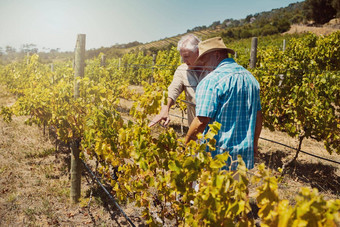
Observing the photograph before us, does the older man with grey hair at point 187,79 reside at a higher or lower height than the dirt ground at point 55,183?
higher

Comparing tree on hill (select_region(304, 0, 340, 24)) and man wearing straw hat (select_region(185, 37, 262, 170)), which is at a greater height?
tree on hill (select_region(304, 0, 340, 24))

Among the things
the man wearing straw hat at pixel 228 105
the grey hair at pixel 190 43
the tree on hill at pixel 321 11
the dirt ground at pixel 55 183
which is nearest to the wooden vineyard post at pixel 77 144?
the dirt ground at pixel 55 183

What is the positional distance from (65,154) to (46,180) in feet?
3.86

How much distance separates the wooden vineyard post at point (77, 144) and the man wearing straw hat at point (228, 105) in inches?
71.1

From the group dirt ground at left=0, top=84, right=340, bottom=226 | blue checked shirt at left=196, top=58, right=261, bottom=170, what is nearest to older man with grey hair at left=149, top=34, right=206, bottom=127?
blue checked shirt at left=196, top=58, right=261, bottom=170

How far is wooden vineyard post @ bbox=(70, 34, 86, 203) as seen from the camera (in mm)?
3096

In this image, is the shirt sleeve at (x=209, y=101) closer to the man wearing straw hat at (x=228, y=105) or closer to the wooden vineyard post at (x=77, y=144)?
the man wearing straw hat at (x=228, y=105)

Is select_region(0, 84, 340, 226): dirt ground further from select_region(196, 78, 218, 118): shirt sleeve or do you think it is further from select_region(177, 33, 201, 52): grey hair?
select_region(177, 33, 201, 52): grey hair

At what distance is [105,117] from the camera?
2.56 m

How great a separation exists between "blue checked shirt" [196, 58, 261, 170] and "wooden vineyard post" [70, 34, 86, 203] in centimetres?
189

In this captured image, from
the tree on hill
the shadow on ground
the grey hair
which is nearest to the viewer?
the grey hair

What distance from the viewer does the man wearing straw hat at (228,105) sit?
1.74 m

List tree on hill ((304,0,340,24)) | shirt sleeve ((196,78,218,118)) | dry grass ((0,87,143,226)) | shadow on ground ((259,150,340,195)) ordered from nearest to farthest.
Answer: shirt sleeve ((196,78,218,118))
dry grass ((0,87,143,226))
shadow on ground ((259,150,340,195))
tree on hill ((304,0,340,24))

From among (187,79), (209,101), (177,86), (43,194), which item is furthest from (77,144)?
(209,101)
